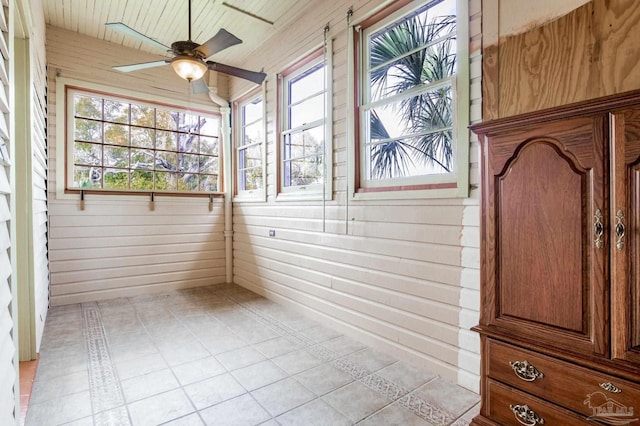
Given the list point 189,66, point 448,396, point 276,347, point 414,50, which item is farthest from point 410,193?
point 189,66

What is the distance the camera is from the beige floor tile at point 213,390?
204 cm

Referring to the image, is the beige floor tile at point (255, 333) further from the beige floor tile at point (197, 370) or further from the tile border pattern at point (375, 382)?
the beige floor tile at point (197, 370)

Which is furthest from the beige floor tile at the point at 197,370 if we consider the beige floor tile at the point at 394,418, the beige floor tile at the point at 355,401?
the beige floor tile at the point at 394,418

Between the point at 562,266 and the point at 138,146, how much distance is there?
480cm

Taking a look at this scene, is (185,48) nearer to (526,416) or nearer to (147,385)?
(147,385)

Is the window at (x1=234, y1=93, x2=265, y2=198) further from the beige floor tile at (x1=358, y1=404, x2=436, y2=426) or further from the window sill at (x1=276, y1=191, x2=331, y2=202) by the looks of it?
the beige floor tile at (x1=358, y1=404, x2=436, y2=426)

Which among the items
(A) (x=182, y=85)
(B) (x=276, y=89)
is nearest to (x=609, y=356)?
(B) (x=276, y=89)

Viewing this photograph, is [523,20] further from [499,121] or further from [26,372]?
[26,372]

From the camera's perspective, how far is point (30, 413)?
1893 millimetres

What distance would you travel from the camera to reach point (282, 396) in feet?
6.87

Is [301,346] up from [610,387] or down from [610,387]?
Answer: down

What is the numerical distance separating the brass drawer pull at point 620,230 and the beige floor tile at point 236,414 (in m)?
1.85

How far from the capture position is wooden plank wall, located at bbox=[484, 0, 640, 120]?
1524mm

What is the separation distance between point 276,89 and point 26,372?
351cm
